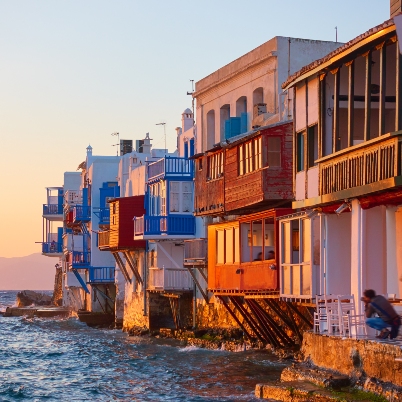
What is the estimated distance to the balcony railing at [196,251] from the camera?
39.1 meters

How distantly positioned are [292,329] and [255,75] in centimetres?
1117

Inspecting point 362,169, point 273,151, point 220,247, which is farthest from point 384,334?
point 220,247

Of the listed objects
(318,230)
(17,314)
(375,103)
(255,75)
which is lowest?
(17,314)

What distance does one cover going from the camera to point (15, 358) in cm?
4116

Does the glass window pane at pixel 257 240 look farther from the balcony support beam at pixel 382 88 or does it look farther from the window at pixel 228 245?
the balcony support beam at pixel 382 88

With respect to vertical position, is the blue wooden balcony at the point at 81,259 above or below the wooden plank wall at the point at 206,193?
below

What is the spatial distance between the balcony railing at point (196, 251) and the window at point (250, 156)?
6.53m

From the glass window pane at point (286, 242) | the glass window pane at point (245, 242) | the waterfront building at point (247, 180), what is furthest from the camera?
the glass window pane at point (245, 242)

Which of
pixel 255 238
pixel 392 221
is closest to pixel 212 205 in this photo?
pixel 255 238

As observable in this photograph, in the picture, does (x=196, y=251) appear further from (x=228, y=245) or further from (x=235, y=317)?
(x=228, y=245)

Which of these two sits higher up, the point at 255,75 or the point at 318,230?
the point at 255,75

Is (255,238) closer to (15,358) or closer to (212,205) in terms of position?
(212,205)

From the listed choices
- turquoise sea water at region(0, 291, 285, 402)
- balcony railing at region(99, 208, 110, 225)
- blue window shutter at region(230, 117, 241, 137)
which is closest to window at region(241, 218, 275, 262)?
turquoise sea water at region(0, 291, 285, 402)

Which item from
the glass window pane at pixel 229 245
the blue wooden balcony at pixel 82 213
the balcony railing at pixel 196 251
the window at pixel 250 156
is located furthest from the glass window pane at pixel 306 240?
the blue wooden balcony at pixel 82 213
